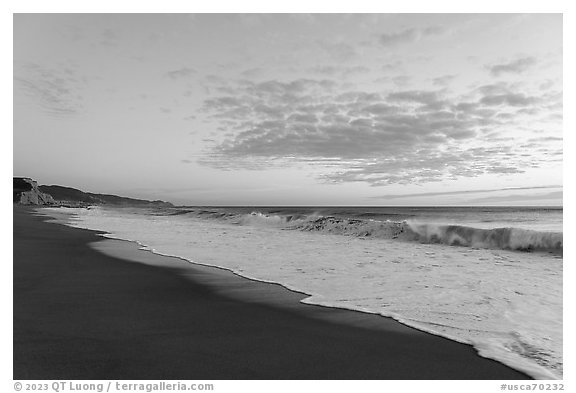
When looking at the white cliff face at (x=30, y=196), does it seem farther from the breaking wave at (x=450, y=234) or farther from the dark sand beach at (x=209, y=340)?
the dark sand beach at (x=209, y=340)

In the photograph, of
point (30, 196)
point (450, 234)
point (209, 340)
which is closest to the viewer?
point (209, 340)

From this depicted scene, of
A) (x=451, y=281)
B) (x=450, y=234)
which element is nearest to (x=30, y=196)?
(x=450, y=234)

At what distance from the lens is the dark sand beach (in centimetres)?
382

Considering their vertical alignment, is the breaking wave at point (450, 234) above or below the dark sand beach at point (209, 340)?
above

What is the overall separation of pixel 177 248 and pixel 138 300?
6.77 meters

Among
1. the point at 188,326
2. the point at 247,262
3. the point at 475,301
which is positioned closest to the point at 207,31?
the point at 247,262

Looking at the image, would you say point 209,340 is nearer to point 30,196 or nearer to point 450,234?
point 450,234

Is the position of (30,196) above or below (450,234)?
above

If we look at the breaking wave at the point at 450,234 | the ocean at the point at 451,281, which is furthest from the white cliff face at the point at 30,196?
the ocean at the point at 451,281

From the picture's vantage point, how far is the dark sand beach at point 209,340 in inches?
150

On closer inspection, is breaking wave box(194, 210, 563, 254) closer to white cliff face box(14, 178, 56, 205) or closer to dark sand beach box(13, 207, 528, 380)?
dark sand beach box(13, 207, 528, 380)

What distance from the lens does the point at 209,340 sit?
444 centimetres
